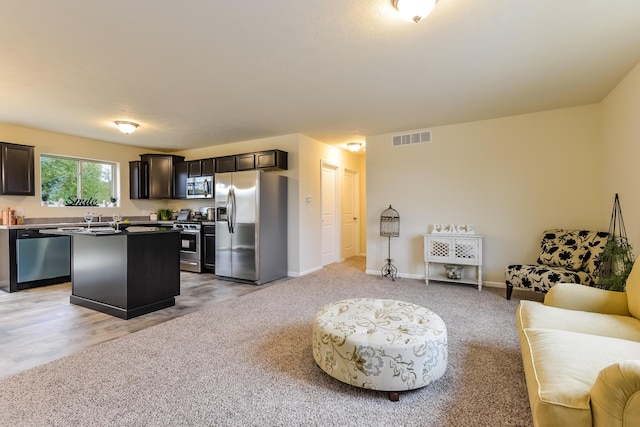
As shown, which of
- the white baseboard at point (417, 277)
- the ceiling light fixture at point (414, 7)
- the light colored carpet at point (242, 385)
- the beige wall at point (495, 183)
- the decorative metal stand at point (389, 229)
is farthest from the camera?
the decorative metal stand at point (389, 229)

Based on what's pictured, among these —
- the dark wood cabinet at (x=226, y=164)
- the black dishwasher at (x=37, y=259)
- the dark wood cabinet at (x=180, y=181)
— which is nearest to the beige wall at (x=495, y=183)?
the dark wood cabinet at (x=226, y=164)

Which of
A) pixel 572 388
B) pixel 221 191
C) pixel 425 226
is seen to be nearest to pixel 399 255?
pixel 425 226

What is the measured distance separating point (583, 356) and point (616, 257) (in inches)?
105

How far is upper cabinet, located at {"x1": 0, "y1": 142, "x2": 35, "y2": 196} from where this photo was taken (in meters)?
4.61

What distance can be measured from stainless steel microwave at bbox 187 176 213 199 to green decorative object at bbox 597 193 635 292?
20.2 feet

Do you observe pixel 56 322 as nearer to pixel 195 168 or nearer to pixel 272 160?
pixel 272 160

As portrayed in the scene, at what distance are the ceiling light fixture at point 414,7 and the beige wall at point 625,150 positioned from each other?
2.55m

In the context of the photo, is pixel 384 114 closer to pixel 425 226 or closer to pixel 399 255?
pixel 425 226

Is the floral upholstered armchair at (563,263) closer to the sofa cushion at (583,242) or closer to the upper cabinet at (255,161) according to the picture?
the sofa cushion at (583,242)

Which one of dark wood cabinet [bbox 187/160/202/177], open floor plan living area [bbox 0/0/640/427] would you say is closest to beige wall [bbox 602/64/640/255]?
open floor plan living area [bbox 0/0/640/427]

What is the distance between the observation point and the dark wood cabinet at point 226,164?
580 cm

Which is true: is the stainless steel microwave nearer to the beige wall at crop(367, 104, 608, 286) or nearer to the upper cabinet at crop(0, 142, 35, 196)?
the upper cabinet at crop(0, 142, 35, 196)

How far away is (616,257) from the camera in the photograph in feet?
10.4

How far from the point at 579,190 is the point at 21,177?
834cm
